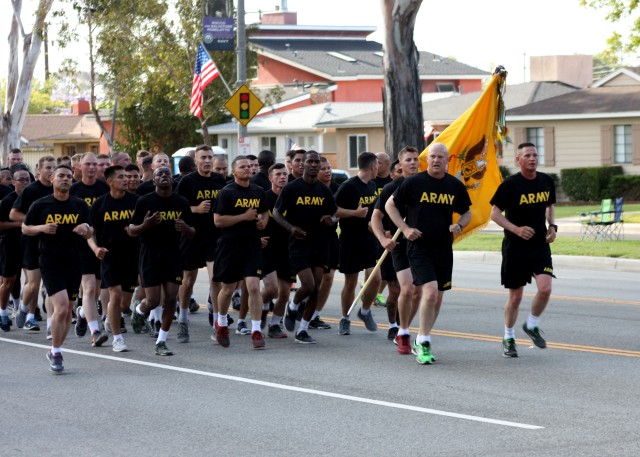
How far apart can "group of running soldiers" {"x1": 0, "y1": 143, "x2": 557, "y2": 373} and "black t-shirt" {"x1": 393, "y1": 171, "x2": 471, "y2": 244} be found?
0.04 ft

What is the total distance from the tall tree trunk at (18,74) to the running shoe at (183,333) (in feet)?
90.2

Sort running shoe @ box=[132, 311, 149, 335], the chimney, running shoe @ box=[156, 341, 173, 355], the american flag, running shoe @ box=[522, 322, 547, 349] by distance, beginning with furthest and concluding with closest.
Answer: the chimney < the american flag < running shoe @ box=[132, 311, 149, 335] < running shoe @ box=[156, 341, 173, 355] < running shoe @ box=[522, 322, 547, 349]

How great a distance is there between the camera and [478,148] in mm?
14594

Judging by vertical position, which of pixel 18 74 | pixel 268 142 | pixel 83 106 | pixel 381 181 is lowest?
pixel 381 181

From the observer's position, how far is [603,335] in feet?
43.3

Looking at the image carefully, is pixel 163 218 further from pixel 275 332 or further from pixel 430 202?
pixel 430 202

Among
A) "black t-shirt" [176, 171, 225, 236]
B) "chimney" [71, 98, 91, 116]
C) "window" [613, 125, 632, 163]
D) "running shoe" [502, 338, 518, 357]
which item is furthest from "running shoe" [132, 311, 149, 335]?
"chimney" [71, 98, 91, 116]

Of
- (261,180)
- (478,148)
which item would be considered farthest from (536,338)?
(261,180)

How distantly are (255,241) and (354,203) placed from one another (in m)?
A: 1.49

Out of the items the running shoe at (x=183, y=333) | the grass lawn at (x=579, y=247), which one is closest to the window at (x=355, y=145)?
the grass lawn at (x=579, y=247)

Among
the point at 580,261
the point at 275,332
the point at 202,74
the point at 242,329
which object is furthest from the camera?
the point at 202,74

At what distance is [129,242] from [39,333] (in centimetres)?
222

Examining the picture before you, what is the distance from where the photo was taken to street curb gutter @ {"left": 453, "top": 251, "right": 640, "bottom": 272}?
22.2 meters

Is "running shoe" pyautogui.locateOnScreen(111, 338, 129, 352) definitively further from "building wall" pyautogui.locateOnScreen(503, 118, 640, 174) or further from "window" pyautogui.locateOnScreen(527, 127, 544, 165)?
"window" pyautogui.locateOnScreen(527, 127, 544, 165)
